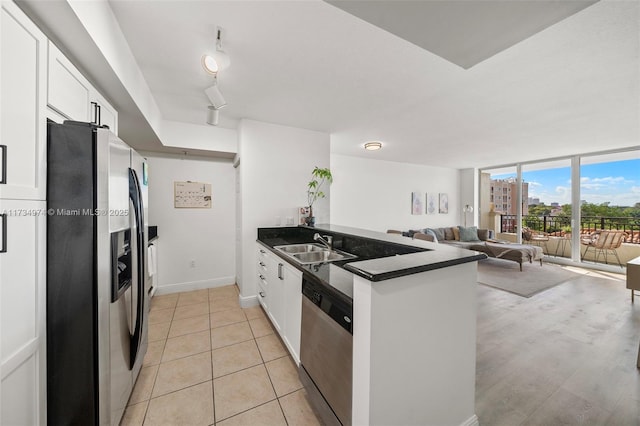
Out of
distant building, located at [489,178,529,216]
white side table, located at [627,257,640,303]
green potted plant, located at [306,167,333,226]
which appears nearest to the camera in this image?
white side table, located at [627,257,640,303]

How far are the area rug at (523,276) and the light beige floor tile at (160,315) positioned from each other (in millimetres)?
4810

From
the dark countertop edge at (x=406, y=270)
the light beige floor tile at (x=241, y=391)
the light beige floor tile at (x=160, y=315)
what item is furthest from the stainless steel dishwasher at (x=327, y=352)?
the light beige floor tile at (x=160, y=315)

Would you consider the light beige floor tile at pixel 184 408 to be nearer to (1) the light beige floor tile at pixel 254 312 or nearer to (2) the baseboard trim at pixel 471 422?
(1) the light beige floor tile at pixel 254 312

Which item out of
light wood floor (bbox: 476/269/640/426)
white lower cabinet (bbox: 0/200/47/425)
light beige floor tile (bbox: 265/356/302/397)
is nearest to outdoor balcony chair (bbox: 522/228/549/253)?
light wood floor (bbox: 476/269/640/426)

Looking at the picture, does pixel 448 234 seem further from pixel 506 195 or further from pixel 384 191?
pixel 384 191

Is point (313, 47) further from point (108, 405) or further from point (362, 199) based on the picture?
point (362, 199)

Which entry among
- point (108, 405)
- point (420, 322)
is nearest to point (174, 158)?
point (108, 405)

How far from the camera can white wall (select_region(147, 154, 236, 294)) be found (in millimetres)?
3557

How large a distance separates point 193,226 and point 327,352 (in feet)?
10.5

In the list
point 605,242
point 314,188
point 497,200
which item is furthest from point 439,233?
point 314,188

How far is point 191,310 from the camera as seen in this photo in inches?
118

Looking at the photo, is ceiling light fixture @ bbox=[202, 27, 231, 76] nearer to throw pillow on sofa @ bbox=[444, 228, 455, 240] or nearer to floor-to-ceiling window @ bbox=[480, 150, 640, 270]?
throw pillow on sofa @ bbox=[444, 228, 455, 240]

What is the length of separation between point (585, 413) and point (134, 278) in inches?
122

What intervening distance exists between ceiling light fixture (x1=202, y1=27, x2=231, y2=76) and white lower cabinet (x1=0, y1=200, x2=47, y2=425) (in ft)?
4.50
